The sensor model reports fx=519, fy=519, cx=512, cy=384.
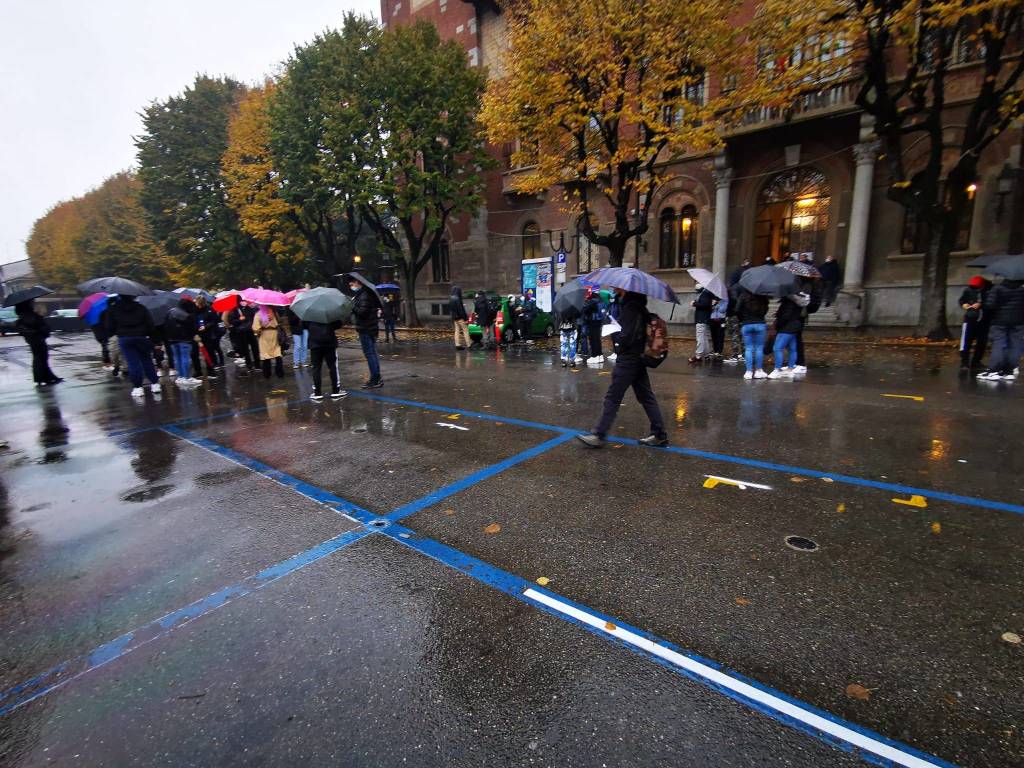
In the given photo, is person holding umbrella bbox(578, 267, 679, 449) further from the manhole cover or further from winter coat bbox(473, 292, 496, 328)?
winter coat bbox(473, 292, 496, 328)

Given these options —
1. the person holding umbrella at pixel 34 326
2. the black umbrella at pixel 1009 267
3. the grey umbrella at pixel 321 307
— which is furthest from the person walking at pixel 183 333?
the black umbrella at pixel 1009 267

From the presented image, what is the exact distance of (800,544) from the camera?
11.9 feet

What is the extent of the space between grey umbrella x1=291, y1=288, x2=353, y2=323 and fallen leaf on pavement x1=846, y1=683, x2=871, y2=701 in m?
8.02

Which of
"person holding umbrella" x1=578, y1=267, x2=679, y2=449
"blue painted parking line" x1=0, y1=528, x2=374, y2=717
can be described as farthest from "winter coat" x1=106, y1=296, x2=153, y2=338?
"person holding umbrella" x1=578, y1=267, x2=679, y2=449

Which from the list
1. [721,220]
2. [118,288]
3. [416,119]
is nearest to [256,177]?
[416,119]

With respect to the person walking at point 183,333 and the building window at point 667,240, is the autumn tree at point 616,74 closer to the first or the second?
the building window at point 667,240

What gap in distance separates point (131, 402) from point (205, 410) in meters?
2.16

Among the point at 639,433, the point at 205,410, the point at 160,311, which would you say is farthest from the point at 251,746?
the point at 160,311

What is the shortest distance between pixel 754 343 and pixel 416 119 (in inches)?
707

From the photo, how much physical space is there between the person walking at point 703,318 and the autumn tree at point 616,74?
4855 millimetres

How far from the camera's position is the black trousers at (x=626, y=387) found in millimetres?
5852

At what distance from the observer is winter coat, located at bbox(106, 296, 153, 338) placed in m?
9.61

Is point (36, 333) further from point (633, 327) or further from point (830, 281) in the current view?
point (830, 281)

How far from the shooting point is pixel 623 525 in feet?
13.2
